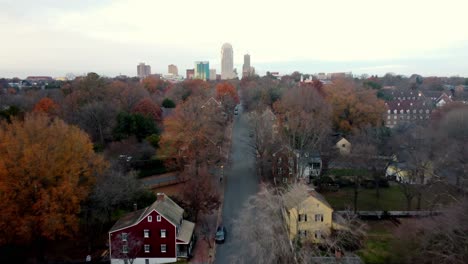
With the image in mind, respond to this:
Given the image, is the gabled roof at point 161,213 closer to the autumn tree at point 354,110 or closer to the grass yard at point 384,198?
the grass yard at point 384,198

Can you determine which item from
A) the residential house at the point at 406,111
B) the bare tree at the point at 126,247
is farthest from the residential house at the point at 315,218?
the residential house at the point at 406,111

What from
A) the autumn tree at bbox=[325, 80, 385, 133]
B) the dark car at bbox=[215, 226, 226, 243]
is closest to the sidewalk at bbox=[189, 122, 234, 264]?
the dark car at bbox=[215, 226, 226, 243]

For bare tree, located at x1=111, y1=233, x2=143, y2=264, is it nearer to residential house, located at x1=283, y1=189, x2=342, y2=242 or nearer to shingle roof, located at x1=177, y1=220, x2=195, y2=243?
shingle roof, located at x1=177, y1=220, x2=195, y2=243

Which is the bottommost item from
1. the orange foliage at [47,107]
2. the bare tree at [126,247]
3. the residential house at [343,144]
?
the bare tree at [126,247]

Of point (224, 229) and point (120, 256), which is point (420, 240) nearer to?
point (224, 229)

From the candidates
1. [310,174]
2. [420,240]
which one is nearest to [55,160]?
[420,240]

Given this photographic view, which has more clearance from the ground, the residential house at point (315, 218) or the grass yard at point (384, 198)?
the residential house at point (315, 218)
